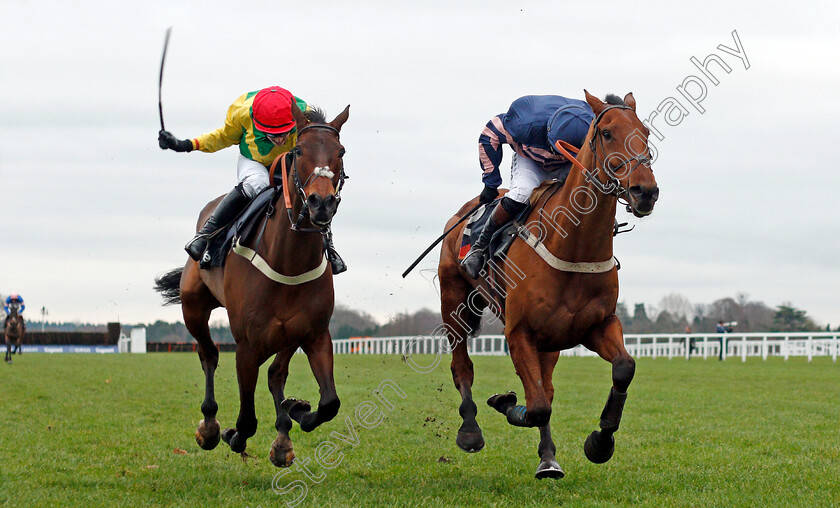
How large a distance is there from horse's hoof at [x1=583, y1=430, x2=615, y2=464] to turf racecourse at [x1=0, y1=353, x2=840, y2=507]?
0.75 ft

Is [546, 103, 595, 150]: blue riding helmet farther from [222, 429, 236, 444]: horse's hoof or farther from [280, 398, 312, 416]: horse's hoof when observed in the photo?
[222, 429, 236, 444]: horse's hoof

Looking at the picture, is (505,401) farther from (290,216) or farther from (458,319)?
(290,216)

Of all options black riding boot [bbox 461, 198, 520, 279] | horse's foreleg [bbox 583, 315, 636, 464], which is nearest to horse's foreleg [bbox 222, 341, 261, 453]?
black riding boot [bbox 461, 198, 520, 279]

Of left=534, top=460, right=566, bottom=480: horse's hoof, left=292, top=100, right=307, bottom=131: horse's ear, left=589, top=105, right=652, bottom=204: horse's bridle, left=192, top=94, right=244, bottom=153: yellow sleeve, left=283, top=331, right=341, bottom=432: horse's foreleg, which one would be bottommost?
left=534, top=460, right=566, bottom=480: horse's hoof

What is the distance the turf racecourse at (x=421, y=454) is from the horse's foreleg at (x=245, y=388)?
314 mm

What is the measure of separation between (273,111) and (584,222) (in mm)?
2256

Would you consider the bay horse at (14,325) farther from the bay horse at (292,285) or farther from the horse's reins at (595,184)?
the horse's reins at (595,184)

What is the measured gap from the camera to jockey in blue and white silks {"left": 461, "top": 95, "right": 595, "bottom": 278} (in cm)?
621

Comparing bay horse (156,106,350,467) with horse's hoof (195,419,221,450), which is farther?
horse's hoof (195,419,221,450)

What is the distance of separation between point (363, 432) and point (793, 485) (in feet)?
13.6

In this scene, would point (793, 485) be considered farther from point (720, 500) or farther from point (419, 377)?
point (419, 377)

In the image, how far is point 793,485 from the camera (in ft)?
19.6

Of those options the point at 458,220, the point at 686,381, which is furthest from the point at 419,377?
the point at 458,220

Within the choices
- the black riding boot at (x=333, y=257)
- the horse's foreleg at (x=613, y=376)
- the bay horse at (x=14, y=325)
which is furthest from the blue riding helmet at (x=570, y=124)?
the bay horse at (x=14, y=325)
